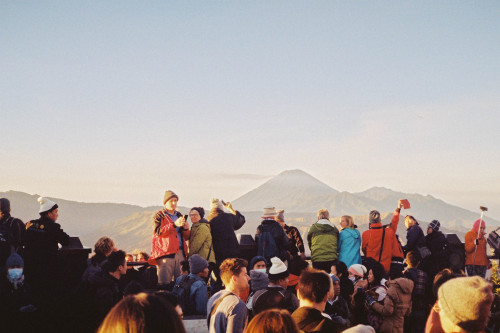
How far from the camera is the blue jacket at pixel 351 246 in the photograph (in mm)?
10398

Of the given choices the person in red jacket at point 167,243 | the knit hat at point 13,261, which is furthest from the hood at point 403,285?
the knit hat at point 13,261

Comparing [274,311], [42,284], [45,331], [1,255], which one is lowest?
[45,331]

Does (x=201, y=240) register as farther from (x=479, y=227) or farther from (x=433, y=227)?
(x=479, y=227)

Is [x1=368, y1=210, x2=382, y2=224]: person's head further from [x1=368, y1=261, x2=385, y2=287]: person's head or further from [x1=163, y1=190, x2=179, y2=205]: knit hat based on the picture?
[x1=163, y1=190, x2=179, y2=205]: knit hat

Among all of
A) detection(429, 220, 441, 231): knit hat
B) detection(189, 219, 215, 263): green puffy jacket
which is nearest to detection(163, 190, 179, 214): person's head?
detection(189, 219, 215, 263): green puffy jacket

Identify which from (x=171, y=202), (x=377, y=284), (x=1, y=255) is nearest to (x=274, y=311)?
(x=377, y=284)

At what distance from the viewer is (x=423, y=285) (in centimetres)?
886

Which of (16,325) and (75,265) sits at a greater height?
(75,265)

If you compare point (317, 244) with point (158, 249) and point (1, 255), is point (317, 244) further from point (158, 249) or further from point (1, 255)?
point (1, 255)

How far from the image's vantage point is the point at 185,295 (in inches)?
285

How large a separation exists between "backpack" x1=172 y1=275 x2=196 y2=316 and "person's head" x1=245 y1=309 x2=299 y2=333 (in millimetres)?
3982

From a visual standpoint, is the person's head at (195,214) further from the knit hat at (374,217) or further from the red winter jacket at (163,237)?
the knit hat at (374,217)

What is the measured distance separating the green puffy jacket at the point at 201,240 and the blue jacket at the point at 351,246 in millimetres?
2806

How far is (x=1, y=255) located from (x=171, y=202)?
296 cm
